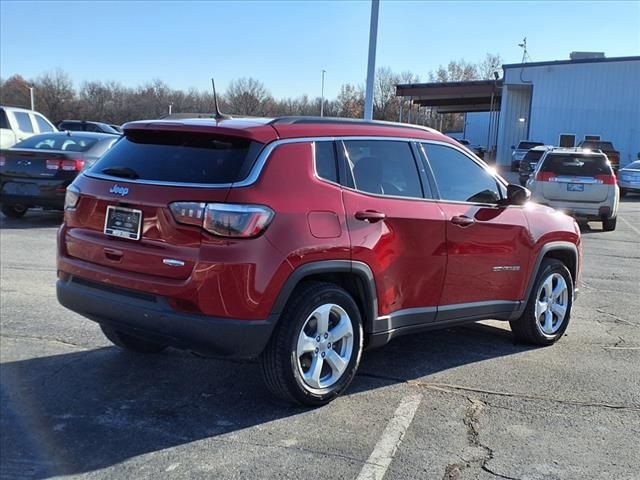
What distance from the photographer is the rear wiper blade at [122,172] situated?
13.0 ft

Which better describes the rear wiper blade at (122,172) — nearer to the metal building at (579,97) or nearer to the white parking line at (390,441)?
the white parking line at (390,441)

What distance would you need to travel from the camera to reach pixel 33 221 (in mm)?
11852

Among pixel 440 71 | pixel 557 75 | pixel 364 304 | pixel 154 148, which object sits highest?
pixel 440 71

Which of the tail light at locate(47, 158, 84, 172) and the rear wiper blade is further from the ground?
the rear wiper blade

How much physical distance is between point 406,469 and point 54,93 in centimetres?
7508

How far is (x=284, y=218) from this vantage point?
367 cm

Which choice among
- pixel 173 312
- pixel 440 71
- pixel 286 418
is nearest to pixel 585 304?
pixel 286 418

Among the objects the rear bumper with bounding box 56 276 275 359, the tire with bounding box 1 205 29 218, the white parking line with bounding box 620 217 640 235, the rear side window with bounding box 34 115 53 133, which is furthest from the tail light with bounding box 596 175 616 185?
the rear side window with bounding box 34 115 53 133

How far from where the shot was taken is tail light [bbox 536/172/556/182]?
14148 millimetres

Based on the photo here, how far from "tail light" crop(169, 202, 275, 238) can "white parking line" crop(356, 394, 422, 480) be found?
1.36 m

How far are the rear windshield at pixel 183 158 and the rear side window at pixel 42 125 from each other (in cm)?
1456

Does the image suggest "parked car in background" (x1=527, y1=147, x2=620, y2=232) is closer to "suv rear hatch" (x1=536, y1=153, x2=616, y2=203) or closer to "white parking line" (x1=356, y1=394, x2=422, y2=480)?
"suv rear hatch" (x1=536, y1=153, x2=616, y2=203)

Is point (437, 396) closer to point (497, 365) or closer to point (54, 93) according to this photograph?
point (497, 365)

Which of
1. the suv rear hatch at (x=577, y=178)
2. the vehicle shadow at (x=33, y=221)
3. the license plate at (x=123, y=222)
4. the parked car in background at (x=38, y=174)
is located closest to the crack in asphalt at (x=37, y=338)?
the license plate at (x=123, y=222)
